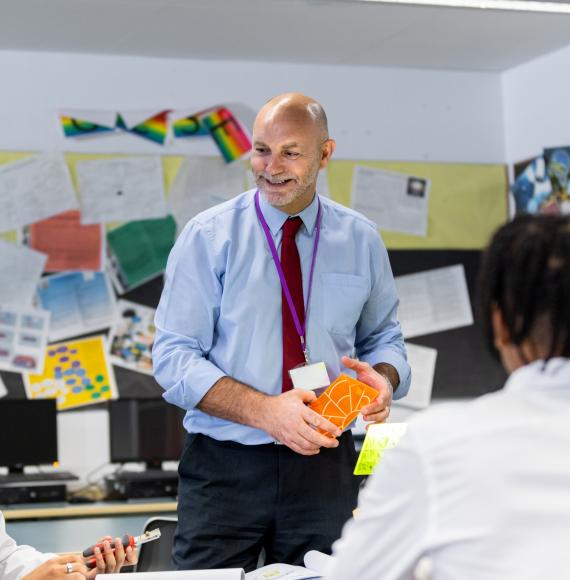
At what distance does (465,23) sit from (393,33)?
0.36 metres

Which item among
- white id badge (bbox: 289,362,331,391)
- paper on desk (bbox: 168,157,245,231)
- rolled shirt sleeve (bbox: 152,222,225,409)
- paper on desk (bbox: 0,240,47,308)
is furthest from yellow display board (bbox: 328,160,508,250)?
white id badge (bbox: 289,362,331,391)

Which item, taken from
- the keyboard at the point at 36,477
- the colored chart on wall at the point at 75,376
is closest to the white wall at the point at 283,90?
the colored chart on wall at the point at 75,376

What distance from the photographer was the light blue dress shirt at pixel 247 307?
2.36 m

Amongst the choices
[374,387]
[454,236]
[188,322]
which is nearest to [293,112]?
[188,322]

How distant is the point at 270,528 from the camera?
2.31m

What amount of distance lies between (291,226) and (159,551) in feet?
3.60

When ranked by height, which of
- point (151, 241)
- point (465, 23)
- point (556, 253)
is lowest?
point (556, 253)

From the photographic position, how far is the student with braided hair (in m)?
1.12

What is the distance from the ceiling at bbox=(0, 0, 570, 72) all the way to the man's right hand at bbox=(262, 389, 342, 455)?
2.64 m

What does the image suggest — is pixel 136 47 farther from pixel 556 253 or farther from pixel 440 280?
pixel 556 253

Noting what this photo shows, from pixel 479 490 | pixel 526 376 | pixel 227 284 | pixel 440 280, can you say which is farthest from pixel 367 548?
pixel 440 280

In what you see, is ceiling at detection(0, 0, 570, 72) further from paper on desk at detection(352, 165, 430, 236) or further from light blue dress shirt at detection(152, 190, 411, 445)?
light blue dress shirt at detection(152, 190, 411, 445)

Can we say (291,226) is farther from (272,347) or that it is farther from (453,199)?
(453,199)

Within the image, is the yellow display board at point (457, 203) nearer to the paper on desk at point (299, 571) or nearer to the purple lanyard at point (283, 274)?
the purple lanyard at point (283, 274)
